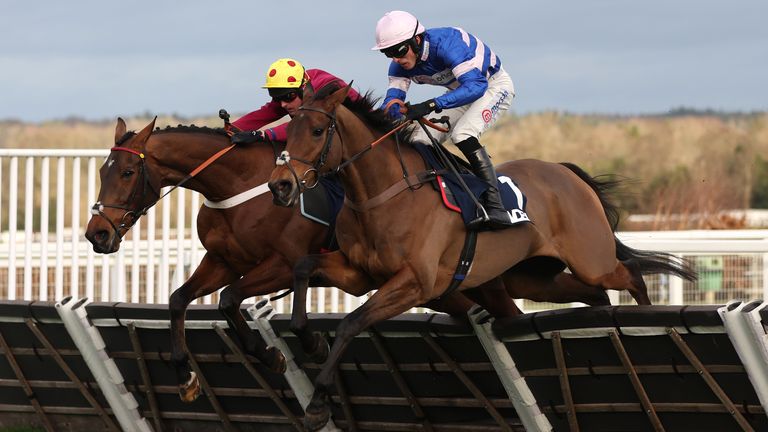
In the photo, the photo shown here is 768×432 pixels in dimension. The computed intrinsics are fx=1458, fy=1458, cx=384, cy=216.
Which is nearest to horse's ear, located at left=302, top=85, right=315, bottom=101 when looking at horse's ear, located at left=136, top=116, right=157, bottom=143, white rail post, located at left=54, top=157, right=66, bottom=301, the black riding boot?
the black riding boot

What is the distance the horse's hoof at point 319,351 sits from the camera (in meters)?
6.21

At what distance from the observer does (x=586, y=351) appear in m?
6.03

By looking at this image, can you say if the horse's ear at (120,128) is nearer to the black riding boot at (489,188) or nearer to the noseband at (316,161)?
the noseband at (316,161)

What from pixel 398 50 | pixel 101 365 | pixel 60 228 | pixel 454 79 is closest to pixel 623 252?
pixel 454 79

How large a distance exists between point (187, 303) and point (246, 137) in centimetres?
83

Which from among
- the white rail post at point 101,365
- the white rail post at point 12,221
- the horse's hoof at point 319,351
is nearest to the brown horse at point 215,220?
the horse's hoof at point 319,351

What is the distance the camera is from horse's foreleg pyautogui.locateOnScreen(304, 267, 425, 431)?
5.67 m

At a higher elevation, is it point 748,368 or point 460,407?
point 748,368

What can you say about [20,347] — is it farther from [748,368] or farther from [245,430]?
[748,368]

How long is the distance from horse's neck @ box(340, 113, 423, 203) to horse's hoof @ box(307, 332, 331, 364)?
0.70m

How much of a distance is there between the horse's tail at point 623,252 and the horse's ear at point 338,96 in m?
1.75

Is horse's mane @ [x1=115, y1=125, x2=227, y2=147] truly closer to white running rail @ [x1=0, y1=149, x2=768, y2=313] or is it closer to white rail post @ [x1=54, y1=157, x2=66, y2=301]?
white running rail @ [x1=0, y1=149, x2=768, y2=313]

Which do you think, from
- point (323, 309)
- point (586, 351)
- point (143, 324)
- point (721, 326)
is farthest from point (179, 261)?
point (721, 326)

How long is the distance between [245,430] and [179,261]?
64.5 inches
